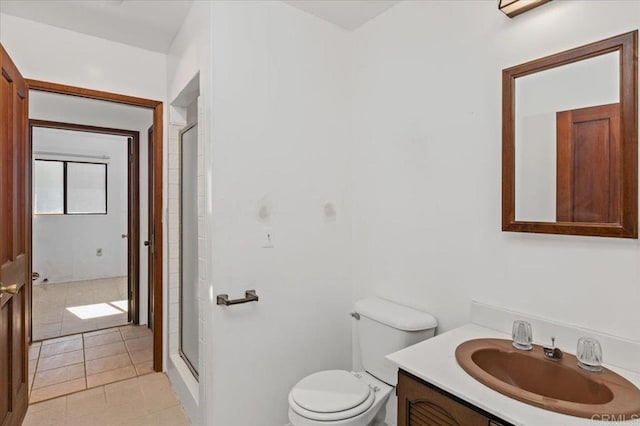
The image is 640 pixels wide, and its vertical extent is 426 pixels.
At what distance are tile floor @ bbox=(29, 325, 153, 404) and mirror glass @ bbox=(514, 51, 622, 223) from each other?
2904mm

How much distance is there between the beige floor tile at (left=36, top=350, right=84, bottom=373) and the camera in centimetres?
279

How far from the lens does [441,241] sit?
1.71 m

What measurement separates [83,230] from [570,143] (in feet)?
21.5

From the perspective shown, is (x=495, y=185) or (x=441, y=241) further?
(x=441, y=241)

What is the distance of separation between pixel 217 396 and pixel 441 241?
1.33 metres

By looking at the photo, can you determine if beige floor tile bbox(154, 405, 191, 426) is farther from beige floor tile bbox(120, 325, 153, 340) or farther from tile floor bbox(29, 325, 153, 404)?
beige floor tile bbox(120, 325, 153, 340)

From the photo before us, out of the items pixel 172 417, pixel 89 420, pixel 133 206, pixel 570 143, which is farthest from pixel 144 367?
pixel 570 143

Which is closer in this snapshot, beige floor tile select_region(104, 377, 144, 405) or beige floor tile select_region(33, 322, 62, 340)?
beige floor tile select_region(104, 377, 144, 405)

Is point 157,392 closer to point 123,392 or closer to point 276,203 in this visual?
Result: point 123,392

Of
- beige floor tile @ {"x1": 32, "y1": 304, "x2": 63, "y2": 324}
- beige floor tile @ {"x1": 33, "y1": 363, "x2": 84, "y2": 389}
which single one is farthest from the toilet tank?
beige floor tile @ {"x1": 32, "y1": 304, "x2": 63, "y2": 324}

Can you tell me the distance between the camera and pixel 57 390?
2.44 metres

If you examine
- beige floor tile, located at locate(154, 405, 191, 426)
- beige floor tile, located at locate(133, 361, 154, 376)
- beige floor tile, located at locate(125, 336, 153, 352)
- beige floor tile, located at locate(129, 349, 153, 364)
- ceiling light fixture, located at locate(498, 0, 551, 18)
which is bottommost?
beige floor tile, located at locate(154, 405, 191, 426)

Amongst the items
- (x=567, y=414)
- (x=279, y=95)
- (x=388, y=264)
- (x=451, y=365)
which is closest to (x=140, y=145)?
(x=279, y=95)

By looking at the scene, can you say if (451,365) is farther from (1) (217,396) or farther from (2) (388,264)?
(1) (217,396)
